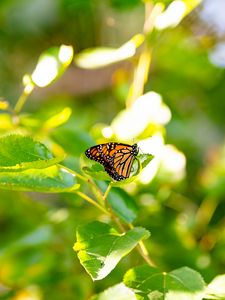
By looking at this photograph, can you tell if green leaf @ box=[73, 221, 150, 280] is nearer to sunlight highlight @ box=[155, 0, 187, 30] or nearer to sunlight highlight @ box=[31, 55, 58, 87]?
sunlight highlight @ box=[31, 55, 58, 87]

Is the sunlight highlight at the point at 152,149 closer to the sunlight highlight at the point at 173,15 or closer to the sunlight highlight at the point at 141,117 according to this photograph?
the sunlight highlight at the point at 141,117

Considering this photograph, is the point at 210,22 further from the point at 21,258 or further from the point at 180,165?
the point at 21,258

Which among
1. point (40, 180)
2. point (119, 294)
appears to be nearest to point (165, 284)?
point (119, 294)

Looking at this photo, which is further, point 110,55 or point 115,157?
point 110,55

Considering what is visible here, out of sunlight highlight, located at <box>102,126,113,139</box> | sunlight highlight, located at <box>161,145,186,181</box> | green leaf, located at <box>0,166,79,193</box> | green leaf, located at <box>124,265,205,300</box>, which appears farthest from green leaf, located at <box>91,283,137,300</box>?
sunlight highlight, located at <box>161,145,186,181</box>

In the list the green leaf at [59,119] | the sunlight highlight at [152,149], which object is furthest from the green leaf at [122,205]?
the green leaf at [59,119]

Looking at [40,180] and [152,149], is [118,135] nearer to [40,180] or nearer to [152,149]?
[152,149]
